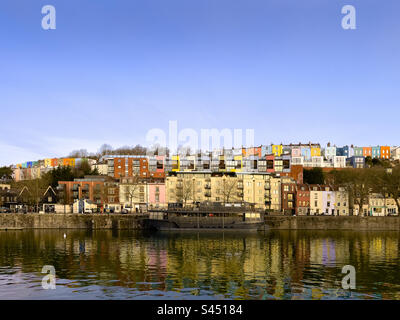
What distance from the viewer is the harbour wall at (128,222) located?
9775 centimetres

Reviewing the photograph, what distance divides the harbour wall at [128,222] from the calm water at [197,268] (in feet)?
80.8

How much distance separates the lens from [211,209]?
9575 cm

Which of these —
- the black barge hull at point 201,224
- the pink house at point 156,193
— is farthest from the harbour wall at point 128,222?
the pink house at point 156,193

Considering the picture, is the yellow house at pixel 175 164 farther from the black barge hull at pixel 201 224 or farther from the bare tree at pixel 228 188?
the black barge hull at pixel 201 224

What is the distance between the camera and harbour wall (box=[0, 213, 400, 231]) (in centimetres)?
9775

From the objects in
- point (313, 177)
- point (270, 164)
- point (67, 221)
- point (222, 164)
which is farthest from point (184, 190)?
point (313, 177)

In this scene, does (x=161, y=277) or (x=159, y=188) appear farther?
(x=159, y=188)

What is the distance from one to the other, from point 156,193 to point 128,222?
2386cm

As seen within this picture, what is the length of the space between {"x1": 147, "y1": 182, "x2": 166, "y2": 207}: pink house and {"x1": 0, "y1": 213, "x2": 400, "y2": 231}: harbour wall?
21.5m

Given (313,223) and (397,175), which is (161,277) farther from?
(397,175)

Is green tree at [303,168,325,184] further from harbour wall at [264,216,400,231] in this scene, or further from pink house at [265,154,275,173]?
harbour wall at [264,216,400,231]

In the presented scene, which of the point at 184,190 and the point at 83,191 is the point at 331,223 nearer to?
the point at 184,190

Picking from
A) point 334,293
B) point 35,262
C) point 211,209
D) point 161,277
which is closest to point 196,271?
point 161,277
